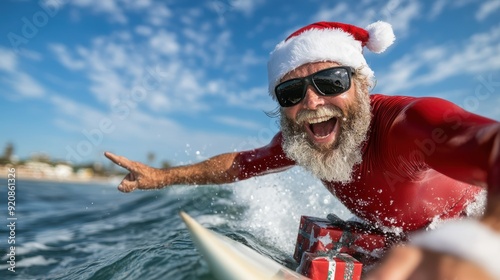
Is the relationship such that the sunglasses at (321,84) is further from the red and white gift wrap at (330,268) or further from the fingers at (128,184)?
the fingers at (128,184)

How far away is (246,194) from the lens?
7.91 meters

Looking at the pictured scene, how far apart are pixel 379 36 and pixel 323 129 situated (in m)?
1.02

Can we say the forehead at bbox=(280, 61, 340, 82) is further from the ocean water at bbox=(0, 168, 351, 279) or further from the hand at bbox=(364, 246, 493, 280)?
the hand at bbox=(364, 246, 493, 280)

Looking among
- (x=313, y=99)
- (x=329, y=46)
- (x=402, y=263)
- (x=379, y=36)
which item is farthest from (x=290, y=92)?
(x=402, y=263)

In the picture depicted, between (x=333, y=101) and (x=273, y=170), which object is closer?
(x=333, y=101)

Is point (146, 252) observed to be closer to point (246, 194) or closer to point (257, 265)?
point (257, 265)

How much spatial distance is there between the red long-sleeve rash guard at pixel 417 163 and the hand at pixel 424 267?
27.5 inches

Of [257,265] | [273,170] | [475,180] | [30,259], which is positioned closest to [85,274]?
[30,259]

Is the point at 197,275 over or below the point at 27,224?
below

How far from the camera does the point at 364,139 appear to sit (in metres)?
2.75

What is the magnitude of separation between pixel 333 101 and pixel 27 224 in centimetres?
659

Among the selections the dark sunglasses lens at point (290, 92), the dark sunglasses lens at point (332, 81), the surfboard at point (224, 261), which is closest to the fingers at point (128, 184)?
the dark sunglasses lens at point (290, 92)

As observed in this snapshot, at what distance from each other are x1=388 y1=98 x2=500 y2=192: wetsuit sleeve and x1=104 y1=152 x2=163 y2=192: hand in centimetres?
238

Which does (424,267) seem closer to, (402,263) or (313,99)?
(402,263)
